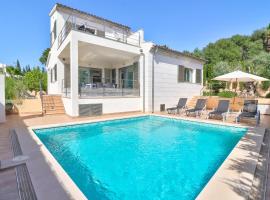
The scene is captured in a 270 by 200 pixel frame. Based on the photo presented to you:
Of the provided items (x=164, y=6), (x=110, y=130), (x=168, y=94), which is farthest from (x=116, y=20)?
(x=110, y=130)

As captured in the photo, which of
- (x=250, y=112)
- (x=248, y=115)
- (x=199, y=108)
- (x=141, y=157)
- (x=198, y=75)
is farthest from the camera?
(x=198, y=75)

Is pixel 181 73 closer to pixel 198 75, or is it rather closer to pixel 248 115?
pixel 198 75

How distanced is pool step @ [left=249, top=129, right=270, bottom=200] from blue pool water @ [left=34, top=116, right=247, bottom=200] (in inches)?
36.2

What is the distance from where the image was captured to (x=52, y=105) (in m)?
12.6

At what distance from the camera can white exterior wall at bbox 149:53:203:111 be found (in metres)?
14.0

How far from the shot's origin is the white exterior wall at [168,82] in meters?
14.0

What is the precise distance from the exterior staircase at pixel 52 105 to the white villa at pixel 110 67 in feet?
1.64

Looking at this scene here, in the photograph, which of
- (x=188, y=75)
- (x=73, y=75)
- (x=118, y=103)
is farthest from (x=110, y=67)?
(x=188, y=75)

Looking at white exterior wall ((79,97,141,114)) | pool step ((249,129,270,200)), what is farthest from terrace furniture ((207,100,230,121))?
white exterior wall ((79,97,141,114))

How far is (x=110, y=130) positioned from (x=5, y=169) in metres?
4.98

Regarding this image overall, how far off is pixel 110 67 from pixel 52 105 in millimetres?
7687

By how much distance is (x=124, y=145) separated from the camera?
6277 millimetres

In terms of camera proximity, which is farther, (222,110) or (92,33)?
(92,33)

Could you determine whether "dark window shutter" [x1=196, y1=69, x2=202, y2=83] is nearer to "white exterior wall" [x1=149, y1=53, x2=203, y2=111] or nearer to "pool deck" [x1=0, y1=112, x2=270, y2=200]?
"white exterior wall" [x1=149, y1=53, x2=203, y2=111]
